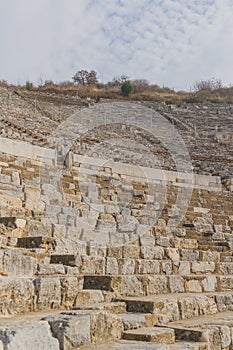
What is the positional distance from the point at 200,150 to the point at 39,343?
869 inches

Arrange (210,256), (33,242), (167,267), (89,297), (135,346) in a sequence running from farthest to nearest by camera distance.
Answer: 1. (210,256)
2. (167,267)
3. (33,242)
4. (89,297)
5. (135,346)

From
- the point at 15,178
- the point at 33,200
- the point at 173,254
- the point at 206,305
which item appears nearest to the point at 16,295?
the point at 206,305

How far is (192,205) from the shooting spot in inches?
517

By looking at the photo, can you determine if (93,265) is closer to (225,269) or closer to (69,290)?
(69,290)

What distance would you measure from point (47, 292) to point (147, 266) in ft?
8.74

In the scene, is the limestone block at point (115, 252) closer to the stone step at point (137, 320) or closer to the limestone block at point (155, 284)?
the limestone block at point (155, 284)

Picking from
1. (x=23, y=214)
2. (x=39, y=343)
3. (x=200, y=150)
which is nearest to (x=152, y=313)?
(x=39, y=343)

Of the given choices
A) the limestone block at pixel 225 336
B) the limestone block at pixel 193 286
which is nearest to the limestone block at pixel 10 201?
the limestone block at pixel 193 286

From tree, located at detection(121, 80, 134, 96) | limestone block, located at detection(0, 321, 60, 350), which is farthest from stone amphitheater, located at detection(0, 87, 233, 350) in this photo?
tree, located at detection(121, 80, 134, 96)

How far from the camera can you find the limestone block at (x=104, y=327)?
359 centimetres

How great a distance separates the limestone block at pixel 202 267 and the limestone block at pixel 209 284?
0.54m

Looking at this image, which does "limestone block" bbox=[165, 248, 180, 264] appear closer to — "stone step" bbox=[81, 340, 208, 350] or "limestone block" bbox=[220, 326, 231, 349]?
"limestone block" bbox=[220, 326, 231, 349]

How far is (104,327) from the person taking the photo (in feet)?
12.1

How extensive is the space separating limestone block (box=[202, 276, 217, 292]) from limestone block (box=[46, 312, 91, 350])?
11.2ft
